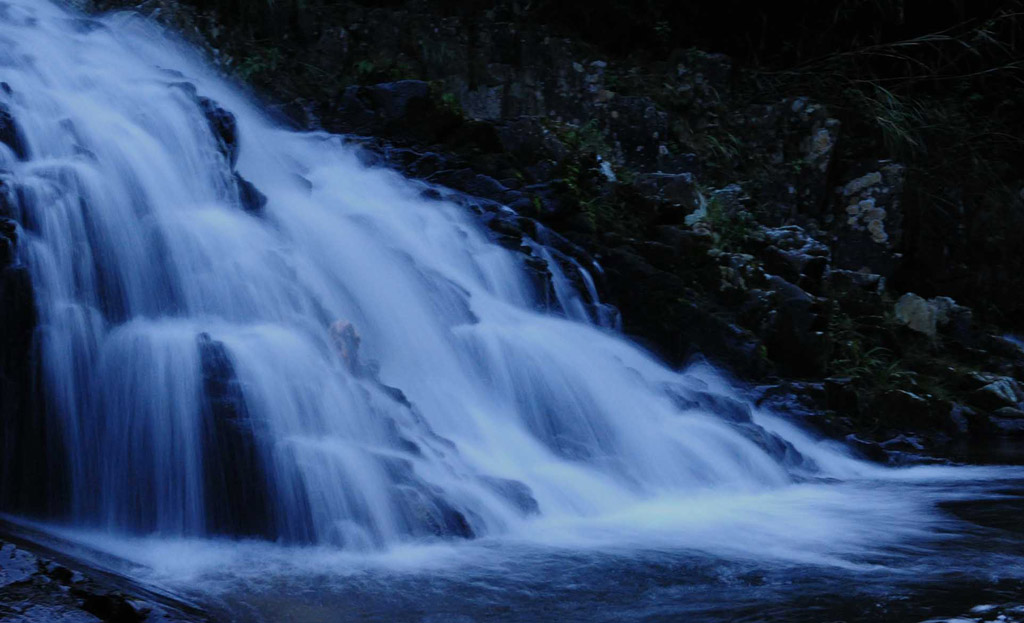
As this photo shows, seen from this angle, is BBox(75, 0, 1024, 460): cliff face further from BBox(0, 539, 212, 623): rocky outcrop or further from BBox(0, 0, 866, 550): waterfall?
BBox(0, 539, 212, 623): rocky outcrop

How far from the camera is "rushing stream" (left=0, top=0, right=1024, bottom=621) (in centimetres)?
374

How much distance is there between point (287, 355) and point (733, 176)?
6770mm

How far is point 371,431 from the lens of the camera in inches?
190

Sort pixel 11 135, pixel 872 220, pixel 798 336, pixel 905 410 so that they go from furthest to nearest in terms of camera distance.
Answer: pixel 872 220, pixel 798 336, pixel 905 410, pixel 11 135

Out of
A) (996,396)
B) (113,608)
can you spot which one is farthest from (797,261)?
(113,608)

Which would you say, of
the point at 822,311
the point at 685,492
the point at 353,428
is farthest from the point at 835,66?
the point at 353,428

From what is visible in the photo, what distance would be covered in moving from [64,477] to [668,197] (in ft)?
20.2

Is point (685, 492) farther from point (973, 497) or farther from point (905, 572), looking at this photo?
point (905, 572)

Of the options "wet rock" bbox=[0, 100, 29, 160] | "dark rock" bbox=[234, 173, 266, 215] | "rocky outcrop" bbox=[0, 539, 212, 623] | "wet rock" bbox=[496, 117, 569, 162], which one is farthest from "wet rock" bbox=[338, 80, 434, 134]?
"rocky outcrop" bbox=[0, 539, 212, 623]

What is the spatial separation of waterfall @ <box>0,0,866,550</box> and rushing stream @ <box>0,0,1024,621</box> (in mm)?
17

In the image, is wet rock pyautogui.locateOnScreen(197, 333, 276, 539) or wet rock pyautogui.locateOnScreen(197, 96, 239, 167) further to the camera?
wet rock pyautogui.locateOnScreen(197, 96, 239, 167)

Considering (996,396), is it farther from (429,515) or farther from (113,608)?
(113,608)

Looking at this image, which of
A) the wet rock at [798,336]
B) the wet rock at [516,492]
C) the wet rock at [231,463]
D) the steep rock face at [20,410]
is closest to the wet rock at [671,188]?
the wet rock at [798,336]

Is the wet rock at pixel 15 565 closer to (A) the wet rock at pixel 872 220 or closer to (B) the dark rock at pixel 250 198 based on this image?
(B) the dark rock at pixel 250 198
